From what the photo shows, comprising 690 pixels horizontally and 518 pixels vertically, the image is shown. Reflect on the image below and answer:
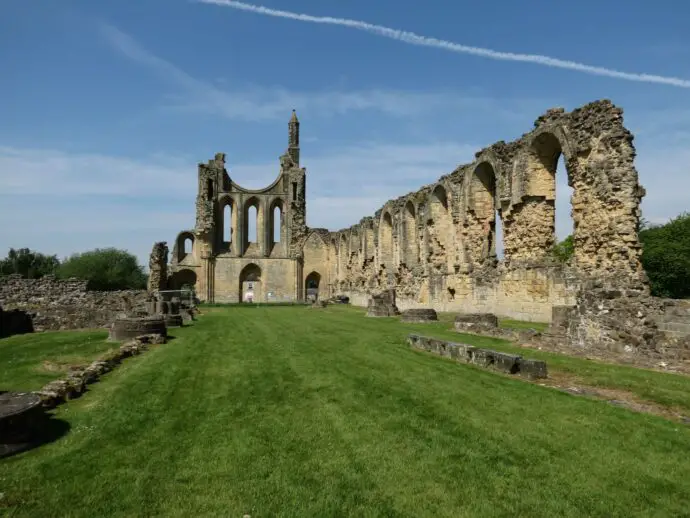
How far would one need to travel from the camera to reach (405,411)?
5.24m

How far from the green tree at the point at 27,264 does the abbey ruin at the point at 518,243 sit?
25690mm

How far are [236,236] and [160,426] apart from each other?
39.8 m

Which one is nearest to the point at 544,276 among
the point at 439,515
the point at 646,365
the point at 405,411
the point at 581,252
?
the point at 581,252

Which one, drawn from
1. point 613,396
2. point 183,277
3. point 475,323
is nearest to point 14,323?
point 475,323

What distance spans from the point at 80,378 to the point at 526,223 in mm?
13155

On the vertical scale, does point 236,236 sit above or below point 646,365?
above

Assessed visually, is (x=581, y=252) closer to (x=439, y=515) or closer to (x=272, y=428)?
(x=272, y=428)

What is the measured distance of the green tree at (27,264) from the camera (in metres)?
56.7

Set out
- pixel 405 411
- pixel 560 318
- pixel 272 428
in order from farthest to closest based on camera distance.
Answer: pixel 560 318
pixel 405 411
pixel 272 428

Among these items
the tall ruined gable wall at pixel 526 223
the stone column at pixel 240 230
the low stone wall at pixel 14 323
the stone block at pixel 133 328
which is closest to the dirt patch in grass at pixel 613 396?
the tall ruined gable wall at pixel 526 223

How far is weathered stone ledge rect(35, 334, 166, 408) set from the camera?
18.9 ft

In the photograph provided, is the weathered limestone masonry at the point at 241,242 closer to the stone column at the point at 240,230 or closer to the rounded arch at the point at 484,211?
the stone column at the point at 240,230

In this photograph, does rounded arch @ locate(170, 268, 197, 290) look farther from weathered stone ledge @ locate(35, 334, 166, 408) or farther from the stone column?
weathered stone ledge @ locate(35, 334, 166, 408)

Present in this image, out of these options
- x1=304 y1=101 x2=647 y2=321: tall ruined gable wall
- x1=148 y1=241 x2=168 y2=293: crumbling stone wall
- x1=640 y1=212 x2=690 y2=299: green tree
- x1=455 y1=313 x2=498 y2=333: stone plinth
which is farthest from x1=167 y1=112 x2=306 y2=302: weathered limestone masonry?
x1=455 y1=313 x2=498 y2=333: stone plinth
